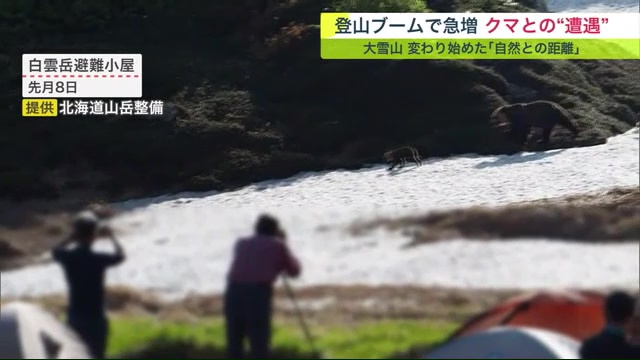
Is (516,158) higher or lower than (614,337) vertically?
higher

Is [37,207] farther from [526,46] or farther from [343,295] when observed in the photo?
[526,46]

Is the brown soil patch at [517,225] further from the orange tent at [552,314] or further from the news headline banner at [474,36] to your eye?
the news headline banner at [474,36]

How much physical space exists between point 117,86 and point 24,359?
852 cm

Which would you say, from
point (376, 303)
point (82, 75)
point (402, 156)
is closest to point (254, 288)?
point (376, 303)

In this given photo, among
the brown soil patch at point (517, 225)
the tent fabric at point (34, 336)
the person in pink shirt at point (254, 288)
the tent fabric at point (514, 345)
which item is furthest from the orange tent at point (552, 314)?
the tent fabric at point (34, 336)

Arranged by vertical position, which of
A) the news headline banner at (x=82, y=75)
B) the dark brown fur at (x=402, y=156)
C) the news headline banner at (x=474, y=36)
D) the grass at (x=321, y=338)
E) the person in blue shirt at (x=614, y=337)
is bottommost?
the grass at (x=321, y=338)

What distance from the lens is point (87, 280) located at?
21.1 feet

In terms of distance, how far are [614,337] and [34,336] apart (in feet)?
10.1

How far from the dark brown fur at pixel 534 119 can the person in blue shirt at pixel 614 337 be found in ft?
25.5

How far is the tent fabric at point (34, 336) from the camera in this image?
244 inches

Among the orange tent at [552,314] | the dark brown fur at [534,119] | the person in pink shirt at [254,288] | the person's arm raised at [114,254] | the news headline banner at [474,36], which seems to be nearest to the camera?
the orange tent at [552,314]

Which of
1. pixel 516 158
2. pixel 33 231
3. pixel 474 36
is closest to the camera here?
pixel 33 231

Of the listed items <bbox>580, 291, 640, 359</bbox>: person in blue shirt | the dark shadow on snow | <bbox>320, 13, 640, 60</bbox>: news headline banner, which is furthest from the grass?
<bbox>320, 13, 640, 60</bbox>: news headline banner

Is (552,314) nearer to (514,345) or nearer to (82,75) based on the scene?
(514,345)
